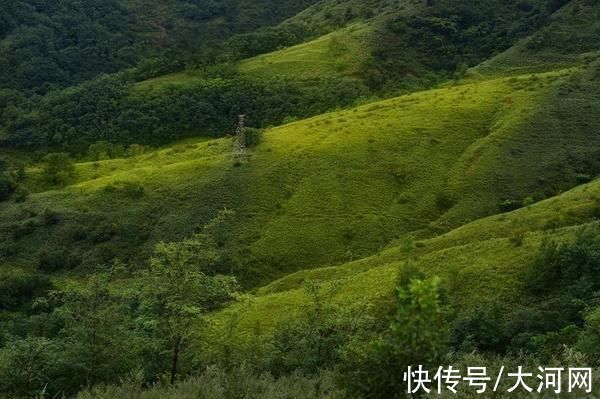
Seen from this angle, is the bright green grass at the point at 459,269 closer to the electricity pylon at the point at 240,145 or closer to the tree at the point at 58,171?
the electricity pylon at the point at 240,145

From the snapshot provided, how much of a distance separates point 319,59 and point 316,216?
96492mm

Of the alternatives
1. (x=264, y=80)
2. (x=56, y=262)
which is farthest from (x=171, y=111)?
(x=56, y=262)

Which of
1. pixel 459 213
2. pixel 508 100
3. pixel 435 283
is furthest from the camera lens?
pixel 508 100

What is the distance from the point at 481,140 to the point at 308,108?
57503mm

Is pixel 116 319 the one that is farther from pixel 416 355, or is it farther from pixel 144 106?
pixel 144 106

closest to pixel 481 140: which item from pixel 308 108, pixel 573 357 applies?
pixel 308 108

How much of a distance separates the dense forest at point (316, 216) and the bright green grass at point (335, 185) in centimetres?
34

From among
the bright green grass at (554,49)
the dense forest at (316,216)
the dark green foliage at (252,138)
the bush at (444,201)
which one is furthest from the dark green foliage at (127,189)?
the bright green grass at (554,49)

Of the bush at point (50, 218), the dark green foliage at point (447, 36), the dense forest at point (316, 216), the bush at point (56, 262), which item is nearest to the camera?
the dense forest at point (316, 216)

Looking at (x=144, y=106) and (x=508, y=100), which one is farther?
(x=144, y=106)

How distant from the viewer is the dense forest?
34656mm

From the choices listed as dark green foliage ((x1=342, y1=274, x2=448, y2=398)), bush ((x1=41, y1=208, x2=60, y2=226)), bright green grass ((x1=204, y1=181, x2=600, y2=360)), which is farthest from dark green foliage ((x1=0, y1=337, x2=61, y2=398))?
bush ((x1=41, y1=208, x2=60, y2=226))

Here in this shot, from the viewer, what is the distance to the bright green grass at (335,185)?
82.2 m

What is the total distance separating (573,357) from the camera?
74.2ft
